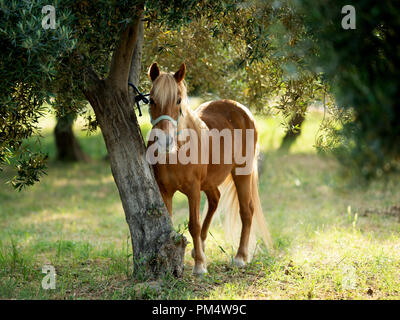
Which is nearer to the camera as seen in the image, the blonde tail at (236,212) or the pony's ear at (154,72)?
the pony's ear at (154,72)

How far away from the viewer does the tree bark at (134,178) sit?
4617 mm

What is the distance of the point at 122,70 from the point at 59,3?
1005mm

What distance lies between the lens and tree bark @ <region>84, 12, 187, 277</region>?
4.62m

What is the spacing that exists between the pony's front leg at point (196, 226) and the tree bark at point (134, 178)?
1.15ft

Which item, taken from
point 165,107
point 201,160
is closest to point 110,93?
point 165,107

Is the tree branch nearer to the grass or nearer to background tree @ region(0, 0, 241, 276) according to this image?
background tree @ region(0, 0, 241, 276)

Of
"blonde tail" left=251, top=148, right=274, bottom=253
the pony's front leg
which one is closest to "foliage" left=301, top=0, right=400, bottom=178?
the pony's front leg

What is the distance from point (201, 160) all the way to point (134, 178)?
2.69 ft

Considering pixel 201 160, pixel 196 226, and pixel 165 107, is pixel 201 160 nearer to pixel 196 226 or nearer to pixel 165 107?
pixel 196 226

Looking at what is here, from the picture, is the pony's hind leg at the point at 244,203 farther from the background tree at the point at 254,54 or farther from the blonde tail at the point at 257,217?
the background tree at the point at 254,54

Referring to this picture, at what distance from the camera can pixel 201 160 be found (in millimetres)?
5016

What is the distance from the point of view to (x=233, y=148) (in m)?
5.67

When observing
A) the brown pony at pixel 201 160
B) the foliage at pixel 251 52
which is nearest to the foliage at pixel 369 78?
the foliage at pixel 251 52

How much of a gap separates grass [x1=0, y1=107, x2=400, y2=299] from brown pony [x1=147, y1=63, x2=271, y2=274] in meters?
0.53
